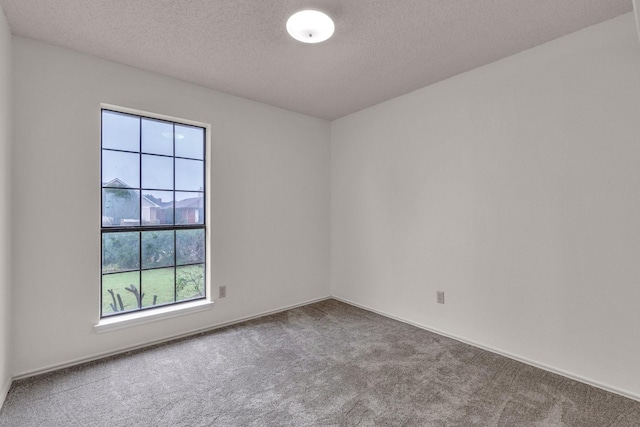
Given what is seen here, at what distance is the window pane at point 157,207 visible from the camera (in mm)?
2814

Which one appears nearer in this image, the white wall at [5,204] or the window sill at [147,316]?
the white wall at [5,204]

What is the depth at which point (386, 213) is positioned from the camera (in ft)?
11.6

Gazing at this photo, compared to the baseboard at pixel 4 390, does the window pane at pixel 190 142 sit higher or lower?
higher

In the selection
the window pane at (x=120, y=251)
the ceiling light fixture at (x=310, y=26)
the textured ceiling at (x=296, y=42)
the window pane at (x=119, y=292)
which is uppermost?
the textured ceiling at (x=296, y=42)

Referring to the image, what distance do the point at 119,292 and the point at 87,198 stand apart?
88 cm

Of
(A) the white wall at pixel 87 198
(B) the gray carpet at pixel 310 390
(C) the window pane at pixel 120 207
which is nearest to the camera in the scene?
(B) the gray carpet at pixel 310 390

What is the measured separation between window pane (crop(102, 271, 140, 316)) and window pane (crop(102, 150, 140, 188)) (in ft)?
2.69

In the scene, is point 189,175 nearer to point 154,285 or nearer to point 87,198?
point 87,198

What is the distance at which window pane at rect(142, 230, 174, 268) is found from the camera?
110 inches

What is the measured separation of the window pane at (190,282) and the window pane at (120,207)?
0.66 m

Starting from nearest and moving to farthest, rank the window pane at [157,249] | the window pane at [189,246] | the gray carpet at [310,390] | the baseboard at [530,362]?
the gray carpet at [310,390] → the baseboard at [530,362] → the window pane at [157,249] → the window pane at [189,246]

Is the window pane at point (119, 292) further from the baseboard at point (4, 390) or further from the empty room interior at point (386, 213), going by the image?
the baseboard at point (4, 390)

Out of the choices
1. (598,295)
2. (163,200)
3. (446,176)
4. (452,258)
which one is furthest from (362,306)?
(163,200)

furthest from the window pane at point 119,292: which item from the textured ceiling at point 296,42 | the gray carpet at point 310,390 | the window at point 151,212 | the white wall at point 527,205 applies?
the white wall at point 527,205
